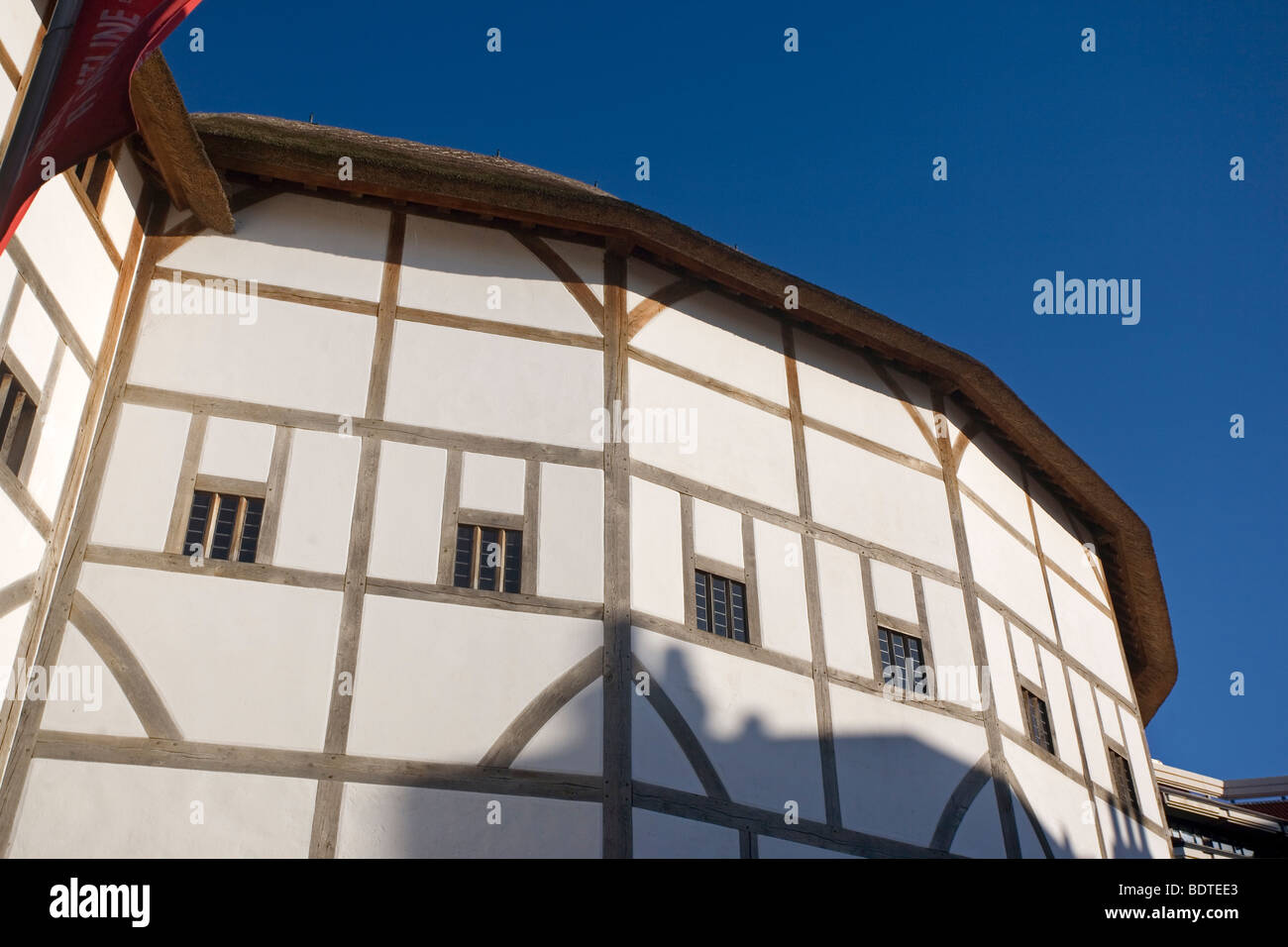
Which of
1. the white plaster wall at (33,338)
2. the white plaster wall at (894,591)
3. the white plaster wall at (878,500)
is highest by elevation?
the white plaster wall at (878,500)

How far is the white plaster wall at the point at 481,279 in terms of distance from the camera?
1280 centimetres

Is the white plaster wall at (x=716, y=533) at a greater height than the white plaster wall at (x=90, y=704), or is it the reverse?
the white plaster wall at (x=716, y=533)

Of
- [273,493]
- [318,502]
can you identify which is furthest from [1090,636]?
[273,493]

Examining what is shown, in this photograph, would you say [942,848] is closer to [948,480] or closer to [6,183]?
[948,480]

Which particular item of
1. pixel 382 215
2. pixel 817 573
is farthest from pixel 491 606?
pixel 382 215

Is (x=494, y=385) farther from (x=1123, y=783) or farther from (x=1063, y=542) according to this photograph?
(x=1123, y=783)

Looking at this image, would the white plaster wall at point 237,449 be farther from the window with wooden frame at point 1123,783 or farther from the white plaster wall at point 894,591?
the window with wooden frame at point 1123,783

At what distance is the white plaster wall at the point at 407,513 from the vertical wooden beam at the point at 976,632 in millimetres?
5908

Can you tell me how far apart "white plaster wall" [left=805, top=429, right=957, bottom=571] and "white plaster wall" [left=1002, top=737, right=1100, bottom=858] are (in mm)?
2167

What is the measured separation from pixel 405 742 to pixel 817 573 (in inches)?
181

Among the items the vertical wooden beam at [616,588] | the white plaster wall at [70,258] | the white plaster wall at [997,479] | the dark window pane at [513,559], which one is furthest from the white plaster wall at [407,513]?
the white plaster wall at [997,479]

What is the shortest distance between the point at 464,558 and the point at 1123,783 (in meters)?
9.20

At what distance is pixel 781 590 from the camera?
12.6m

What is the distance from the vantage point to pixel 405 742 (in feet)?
34.0
